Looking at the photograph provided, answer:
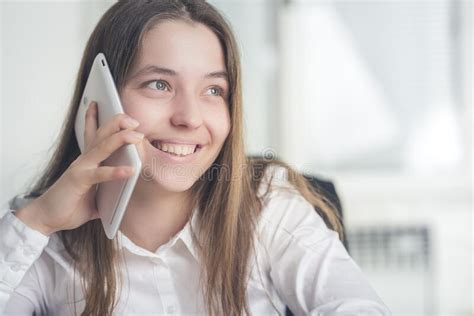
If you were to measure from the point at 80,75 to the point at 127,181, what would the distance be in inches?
16.5

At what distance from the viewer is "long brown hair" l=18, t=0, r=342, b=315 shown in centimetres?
108

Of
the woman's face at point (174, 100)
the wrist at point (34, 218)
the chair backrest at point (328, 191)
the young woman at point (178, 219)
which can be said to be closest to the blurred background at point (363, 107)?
the chair backrest at point (328, 191)

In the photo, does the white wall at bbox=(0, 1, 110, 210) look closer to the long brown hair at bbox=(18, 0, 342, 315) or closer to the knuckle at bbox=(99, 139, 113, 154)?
the long brown hair at bbox=(18, 0, 342, 315)

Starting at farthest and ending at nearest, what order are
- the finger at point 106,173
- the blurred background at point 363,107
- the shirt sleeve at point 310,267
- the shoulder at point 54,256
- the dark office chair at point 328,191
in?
the blurred background at point 363,107 → the dark office chair at point 328,191 → the shoulder at point 54,256 → the shirt sleeve at point 310,267 → the finger at point 106,173

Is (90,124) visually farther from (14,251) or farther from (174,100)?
(14,251)

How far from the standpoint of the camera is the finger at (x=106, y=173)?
0.85m

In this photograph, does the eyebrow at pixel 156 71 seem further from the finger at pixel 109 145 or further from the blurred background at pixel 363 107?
the blurred background at pixel 363 107

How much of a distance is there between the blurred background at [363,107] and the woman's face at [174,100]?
4.56ft

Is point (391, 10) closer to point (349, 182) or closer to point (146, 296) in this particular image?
point (349, 182)

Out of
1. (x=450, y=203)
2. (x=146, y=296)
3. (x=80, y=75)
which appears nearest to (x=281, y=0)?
(x=450, y=203)

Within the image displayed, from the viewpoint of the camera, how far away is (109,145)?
91 cm

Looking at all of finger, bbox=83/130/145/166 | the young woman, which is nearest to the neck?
the young woman

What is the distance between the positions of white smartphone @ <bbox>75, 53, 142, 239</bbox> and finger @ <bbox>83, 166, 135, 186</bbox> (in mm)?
10

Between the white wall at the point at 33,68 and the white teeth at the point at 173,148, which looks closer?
the white teeth at the point at 173,148
